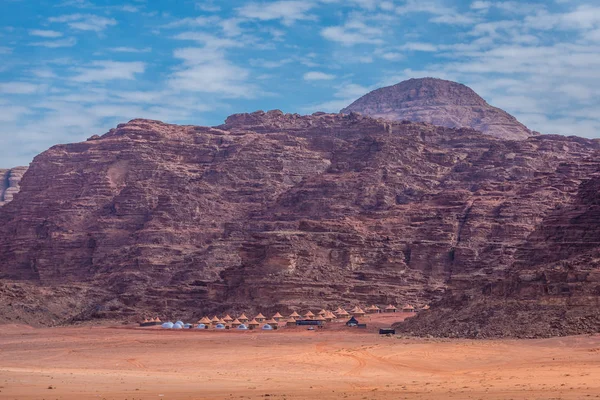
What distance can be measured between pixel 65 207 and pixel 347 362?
126m

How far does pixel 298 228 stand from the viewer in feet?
465

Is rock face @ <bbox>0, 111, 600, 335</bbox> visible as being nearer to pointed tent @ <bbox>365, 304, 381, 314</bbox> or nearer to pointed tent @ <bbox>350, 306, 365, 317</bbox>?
pointed tent @ <bbox>365, 304, 381, 314</bbox>

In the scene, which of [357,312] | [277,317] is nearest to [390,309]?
[357,312]

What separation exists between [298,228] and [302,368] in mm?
81780

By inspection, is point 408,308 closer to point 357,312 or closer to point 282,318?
point 357,312

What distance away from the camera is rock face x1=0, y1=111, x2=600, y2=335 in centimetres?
11133

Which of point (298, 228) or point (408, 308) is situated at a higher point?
point (298, 228)

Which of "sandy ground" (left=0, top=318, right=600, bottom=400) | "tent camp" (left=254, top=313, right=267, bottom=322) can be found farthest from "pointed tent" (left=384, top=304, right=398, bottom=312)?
"sandy ground" (left=0, top=318, right=600, bottom=400)

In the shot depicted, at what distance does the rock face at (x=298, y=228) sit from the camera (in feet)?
365

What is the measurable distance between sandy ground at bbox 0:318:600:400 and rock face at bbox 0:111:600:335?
935 centimetres

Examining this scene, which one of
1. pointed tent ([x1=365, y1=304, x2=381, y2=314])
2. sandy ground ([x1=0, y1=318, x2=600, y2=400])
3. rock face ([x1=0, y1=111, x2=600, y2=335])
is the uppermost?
rock face ([x1=0, y1=111, x2=600, y2=335])

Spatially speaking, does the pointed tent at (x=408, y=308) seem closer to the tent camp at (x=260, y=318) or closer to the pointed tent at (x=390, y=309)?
the pointed tent at (x=390, y=309)

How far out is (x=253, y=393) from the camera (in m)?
46.5

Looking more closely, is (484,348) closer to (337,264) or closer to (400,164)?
(337,264)
